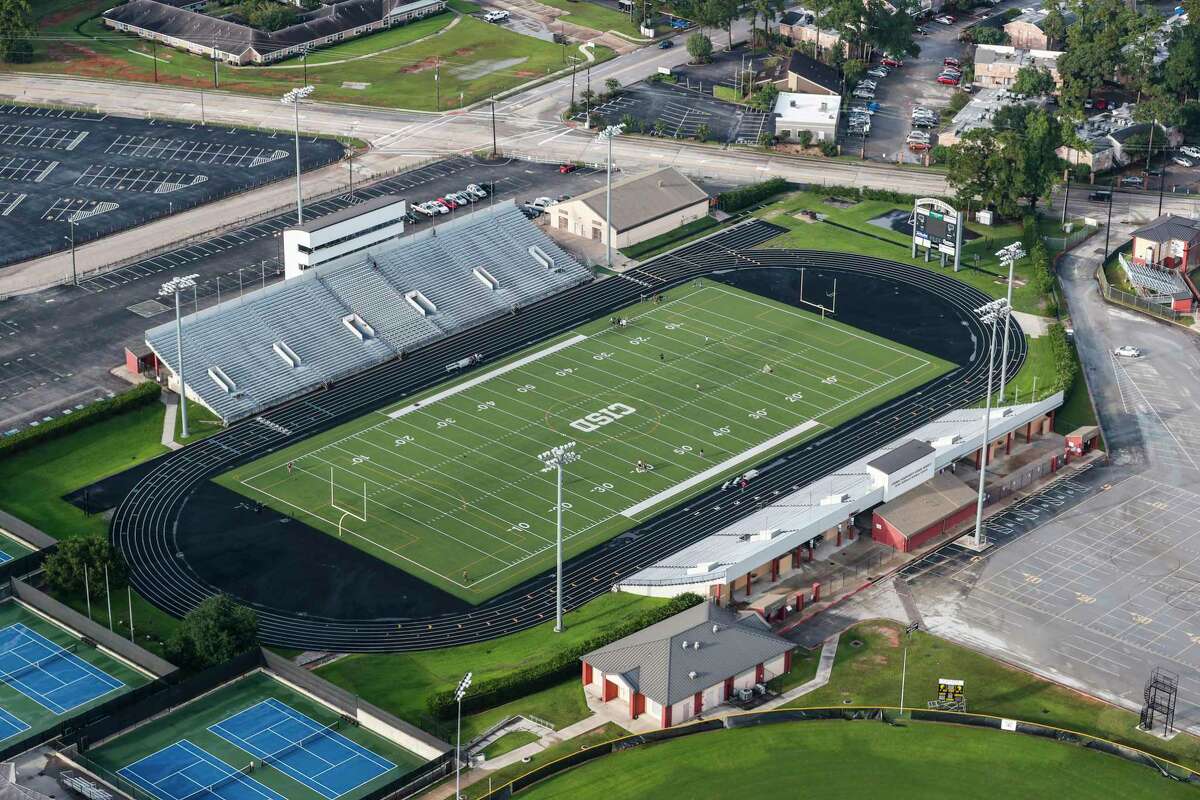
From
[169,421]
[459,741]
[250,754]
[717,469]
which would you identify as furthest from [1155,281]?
[250,754]

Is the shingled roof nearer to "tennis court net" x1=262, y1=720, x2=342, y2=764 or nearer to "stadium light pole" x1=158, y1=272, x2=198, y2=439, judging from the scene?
"tennis court net" x1=262, y1=720, x2=342, y2=764

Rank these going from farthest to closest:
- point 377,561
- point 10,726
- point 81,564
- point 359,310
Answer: point 359,310, point 377,561, point 81,564, point 10,726

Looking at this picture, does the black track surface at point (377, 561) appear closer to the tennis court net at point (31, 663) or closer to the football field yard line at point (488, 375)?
the football field yard line at point (488, 375)

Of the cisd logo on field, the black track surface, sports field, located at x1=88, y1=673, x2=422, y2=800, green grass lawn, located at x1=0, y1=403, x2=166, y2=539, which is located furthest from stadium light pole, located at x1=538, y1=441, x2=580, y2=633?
green grass lawn, located at x1=0, y1=403, x2=166, y2=539

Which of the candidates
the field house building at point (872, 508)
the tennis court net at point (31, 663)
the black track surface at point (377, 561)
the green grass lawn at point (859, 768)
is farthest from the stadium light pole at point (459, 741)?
the tennis court net at point (31, 663)

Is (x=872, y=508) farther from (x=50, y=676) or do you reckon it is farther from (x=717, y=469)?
(x=50, y=676)

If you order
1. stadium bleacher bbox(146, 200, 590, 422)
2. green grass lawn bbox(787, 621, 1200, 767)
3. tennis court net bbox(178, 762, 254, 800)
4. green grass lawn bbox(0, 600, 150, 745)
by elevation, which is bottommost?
tennis court net bbox(178, 762, 254, 800)

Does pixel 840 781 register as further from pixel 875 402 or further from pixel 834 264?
pixel 834 264
